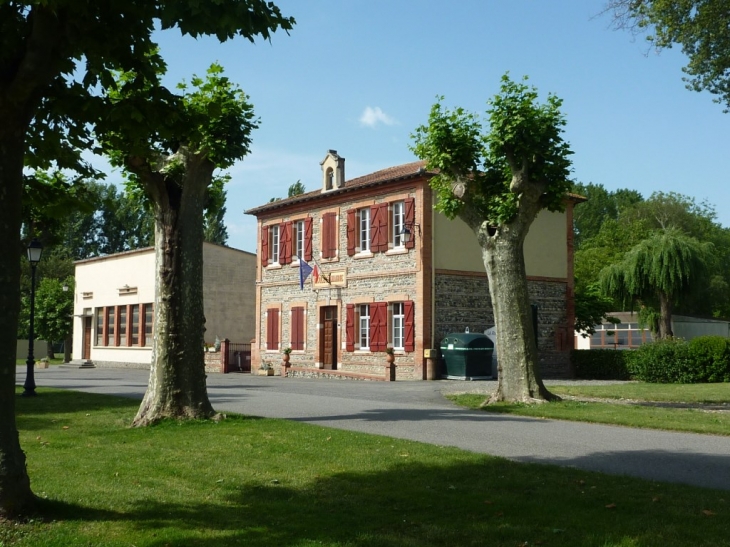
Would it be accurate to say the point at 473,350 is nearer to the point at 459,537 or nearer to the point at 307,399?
the point at 307,399

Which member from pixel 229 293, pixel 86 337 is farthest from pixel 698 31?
pixel 86 337

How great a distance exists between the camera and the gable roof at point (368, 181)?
29.1 metres

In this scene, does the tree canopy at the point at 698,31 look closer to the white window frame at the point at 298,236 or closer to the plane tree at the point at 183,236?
the plane tree at the point at 183,236

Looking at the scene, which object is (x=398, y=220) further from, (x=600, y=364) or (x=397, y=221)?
(x=600, y=364)

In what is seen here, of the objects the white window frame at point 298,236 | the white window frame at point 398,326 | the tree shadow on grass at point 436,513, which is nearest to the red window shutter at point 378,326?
the white window frame at point 398,326

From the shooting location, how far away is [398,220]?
1177 inches

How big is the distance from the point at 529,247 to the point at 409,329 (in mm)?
5796

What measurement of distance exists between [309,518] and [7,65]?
4194mm

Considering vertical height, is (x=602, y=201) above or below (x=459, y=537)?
above

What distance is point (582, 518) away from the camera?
253 inches

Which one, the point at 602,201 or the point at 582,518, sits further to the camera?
the point at 602,201

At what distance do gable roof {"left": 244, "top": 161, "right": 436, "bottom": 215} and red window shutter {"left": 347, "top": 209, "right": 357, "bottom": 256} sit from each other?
905 mm

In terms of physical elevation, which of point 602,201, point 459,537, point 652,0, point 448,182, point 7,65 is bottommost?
point 459,537

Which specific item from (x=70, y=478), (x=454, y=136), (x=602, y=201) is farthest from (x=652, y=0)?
(x=602, y=201)
